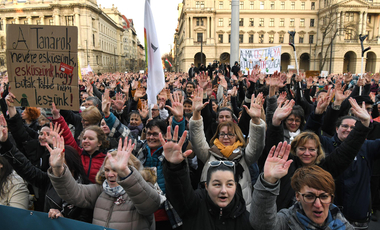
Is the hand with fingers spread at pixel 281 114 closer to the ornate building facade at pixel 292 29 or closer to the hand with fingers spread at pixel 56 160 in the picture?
the hand with fingers spread at pixel 56 160

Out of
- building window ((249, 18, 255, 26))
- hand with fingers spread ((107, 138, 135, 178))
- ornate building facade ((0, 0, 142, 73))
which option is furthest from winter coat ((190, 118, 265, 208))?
building window ((249, 18, 255, 26))

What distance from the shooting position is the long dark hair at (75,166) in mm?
2785

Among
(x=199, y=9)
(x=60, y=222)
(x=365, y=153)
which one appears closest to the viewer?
(x=60, y=222)

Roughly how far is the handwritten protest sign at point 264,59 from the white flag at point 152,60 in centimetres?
872

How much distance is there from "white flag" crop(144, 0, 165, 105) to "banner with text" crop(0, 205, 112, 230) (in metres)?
2.39

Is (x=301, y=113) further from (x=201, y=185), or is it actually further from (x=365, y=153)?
(x=201, y=185)

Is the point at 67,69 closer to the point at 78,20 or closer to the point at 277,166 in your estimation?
the point at 277,166

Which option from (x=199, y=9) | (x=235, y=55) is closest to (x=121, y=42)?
(x=199, y=9)

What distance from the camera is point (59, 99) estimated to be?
3.55m

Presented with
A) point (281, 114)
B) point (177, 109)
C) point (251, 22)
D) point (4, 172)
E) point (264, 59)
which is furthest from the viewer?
point (251, 22)

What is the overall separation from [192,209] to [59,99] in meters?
2.43

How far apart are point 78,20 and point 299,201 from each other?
226 ft

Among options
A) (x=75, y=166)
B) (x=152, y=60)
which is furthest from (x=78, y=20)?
(x=75, y=166)

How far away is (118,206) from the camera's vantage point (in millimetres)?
2396
